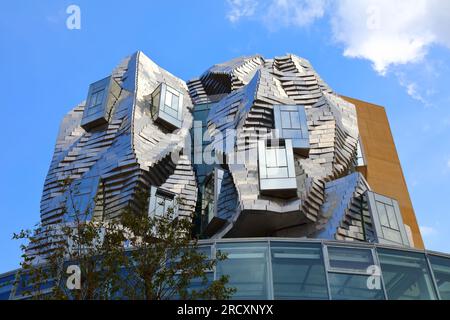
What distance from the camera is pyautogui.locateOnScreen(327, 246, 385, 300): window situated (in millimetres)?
15875

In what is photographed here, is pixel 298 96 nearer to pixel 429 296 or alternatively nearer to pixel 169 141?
pixel 169 141

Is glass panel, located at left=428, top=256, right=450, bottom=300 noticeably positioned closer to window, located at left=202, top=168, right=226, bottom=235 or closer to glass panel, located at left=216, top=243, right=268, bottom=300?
glass panel, located at left=216, top=243, right=268, bottom=300

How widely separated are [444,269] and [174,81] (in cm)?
2319

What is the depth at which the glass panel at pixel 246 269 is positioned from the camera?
51.3ft

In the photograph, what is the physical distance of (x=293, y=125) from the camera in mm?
28203

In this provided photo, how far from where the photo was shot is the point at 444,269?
1750 cm

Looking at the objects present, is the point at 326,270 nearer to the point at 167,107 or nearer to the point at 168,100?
the point at 167,107

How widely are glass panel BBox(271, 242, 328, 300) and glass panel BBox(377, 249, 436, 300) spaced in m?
1.98

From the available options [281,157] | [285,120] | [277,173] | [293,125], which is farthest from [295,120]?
[277,173]

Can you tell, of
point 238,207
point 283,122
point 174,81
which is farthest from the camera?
point 174,81

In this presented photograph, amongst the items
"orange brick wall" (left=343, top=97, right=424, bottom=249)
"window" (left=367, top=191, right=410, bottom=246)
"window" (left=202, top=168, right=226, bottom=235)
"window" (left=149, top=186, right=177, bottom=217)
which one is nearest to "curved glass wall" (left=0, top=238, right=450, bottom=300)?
"window" (left=367, top=191, right=410, bottom=246)

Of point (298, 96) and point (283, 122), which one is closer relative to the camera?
point (283, 122)

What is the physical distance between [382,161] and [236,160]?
15955mm

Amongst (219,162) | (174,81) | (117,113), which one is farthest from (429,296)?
(174,81)
